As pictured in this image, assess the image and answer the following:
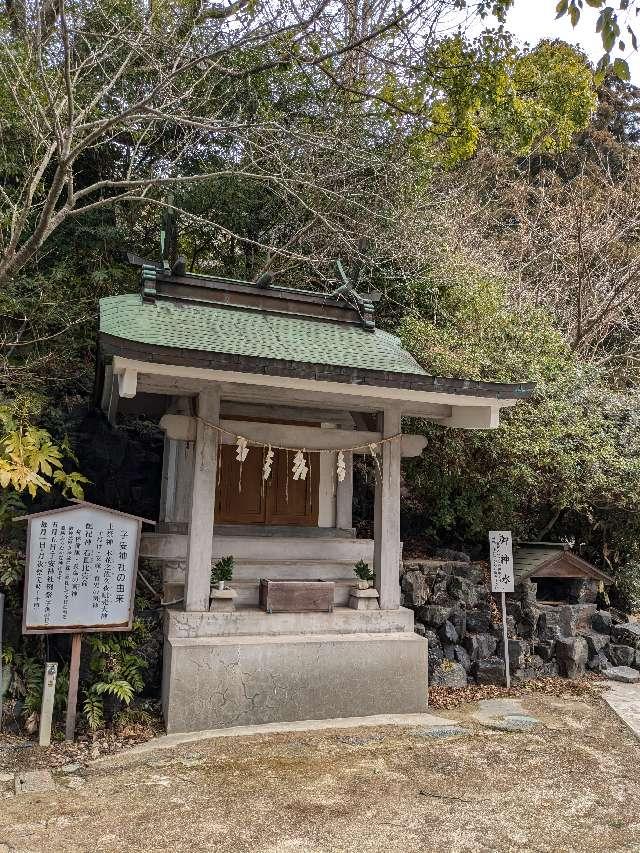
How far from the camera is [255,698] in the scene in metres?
6.26

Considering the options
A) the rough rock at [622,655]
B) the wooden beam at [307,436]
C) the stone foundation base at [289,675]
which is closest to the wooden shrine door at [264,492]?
the wooden beam at [307,436]

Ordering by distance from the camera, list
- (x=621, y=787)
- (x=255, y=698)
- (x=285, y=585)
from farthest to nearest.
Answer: (x=285, y=585)
(x=255, y=698)
(x=621, y=787)

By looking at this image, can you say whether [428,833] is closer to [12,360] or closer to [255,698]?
[255,698]

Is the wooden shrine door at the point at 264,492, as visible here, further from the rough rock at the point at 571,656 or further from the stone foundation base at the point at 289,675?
the rough rock at the point at 571,656

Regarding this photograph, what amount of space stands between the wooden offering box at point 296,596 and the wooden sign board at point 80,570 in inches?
57.4

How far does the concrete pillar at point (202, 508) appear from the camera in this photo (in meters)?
6.44

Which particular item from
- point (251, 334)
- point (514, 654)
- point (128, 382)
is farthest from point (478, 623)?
point (128, 382)

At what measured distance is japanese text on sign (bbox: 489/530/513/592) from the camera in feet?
26.8

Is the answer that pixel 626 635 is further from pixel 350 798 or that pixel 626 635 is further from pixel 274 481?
pixel 350 798

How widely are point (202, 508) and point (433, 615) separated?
12.3 feet

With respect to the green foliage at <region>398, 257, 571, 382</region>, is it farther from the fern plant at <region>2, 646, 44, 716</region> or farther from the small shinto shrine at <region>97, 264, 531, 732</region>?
the fern plant at <region>2, 646, 44, 716</region>

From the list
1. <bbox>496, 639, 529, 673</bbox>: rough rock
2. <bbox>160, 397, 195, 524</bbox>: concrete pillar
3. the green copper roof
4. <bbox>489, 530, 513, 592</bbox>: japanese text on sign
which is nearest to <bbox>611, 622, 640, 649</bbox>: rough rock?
<bbox>496, 639, 529, 673</bbox>: rough rock

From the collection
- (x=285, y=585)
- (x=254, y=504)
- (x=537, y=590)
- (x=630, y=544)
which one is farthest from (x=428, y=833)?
(x=630, y=544)

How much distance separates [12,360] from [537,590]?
890 cm
